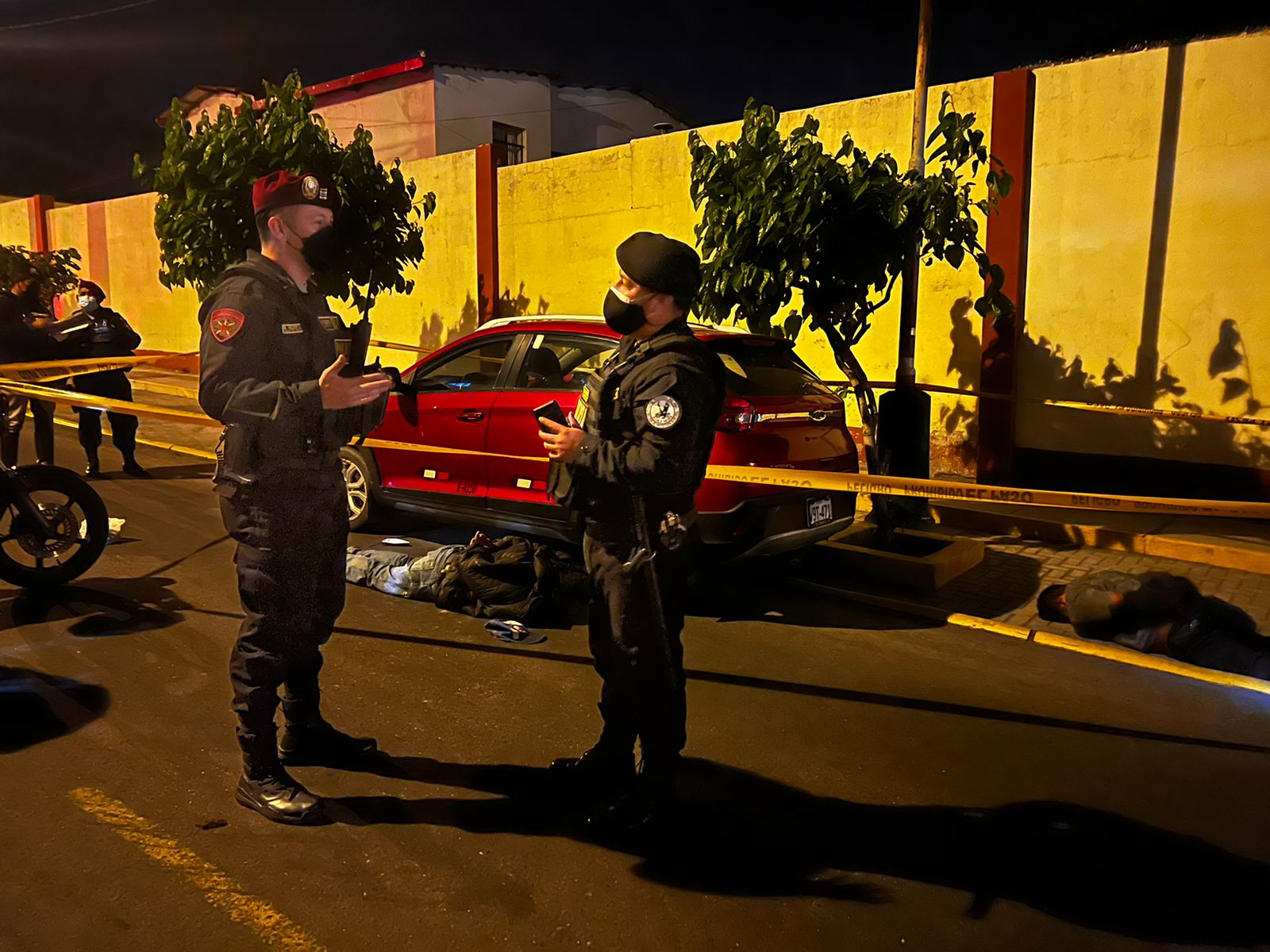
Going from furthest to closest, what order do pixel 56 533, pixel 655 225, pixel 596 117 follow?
pixel 596 117
pixel 655 225
pixel 56 533

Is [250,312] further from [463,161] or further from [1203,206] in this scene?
[463,161]

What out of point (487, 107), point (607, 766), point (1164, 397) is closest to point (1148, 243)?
point (1164, 397)

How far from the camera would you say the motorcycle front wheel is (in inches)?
211

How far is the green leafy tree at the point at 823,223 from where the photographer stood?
19.5 ft

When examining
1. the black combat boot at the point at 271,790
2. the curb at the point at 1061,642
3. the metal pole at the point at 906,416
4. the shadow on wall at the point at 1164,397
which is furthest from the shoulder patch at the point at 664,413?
the shadow on wall at the point at 1164,397

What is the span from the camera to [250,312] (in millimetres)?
3008

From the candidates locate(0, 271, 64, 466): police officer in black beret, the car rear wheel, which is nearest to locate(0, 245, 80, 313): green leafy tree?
locate(0, 271, 64, 466): police officer in black beret

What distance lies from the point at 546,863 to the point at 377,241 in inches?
370

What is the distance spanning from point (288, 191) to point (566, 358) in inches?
113

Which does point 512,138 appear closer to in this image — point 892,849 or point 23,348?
point 23,348

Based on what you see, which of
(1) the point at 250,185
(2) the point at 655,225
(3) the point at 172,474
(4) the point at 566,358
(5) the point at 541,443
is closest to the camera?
(5) the point at 541,443

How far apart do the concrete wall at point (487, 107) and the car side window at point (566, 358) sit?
1598cm

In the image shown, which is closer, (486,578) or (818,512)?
(486,578)

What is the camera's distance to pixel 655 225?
→ 11.1 metres
